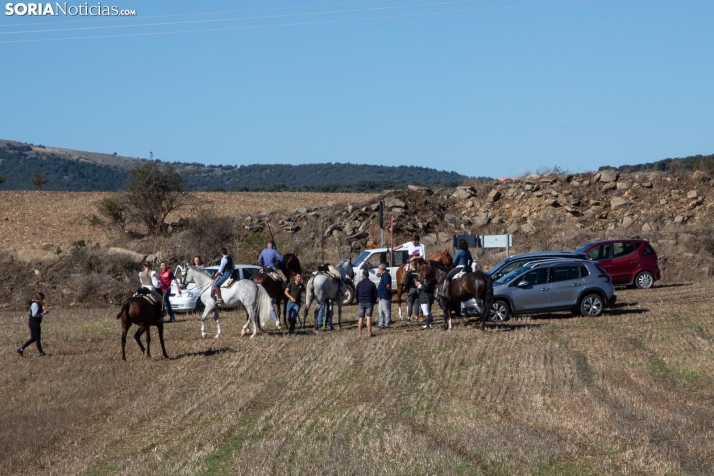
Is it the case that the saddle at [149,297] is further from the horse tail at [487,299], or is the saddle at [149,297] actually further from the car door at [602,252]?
the car door at [602,252]

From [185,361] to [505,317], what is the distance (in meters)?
8.78

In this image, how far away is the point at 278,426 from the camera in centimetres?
1129

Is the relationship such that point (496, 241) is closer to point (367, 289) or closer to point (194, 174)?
point (367, 289)

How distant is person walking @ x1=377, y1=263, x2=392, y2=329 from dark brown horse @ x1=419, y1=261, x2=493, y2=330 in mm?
964

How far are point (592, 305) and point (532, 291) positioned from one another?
5.76ft

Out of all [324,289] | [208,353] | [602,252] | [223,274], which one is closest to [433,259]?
[324,289]

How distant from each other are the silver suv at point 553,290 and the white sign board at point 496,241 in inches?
264

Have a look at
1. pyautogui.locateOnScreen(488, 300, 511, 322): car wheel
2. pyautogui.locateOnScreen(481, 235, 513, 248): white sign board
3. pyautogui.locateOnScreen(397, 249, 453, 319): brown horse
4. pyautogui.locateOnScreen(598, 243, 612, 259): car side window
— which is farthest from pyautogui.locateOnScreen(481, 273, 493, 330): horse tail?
pyautogui.locateOnScreen(598, 243, 612, 259): car side window

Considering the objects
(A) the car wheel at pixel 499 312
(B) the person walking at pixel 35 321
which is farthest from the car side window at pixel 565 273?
(B) the person walking at pixel 35 321

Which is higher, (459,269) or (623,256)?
(459,269)

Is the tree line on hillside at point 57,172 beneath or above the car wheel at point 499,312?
above

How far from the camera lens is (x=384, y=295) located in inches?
815

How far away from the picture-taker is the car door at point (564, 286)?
72.7ft

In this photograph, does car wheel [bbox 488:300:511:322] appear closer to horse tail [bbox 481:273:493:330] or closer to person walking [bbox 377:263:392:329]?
horse tail [bbox 481:273:493:330]
